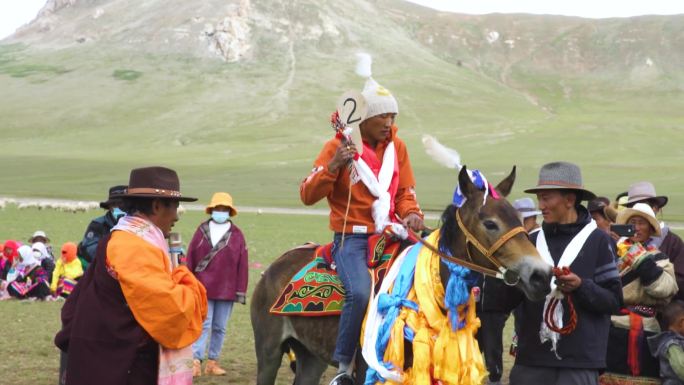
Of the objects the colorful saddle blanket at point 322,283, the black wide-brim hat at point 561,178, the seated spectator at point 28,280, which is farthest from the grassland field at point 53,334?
the black wide-brim hat at point 561,178

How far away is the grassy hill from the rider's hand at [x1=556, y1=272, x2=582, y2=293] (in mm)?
38191

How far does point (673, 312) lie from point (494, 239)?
225 centimetres

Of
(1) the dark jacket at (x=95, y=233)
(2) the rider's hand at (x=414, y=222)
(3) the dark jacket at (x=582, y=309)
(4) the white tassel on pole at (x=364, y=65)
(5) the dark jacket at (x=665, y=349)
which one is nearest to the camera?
(3) the dark jacket at (x=582, y=309)

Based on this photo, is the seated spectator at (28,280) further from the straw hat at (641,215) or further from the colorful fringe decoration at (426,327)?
the straw hat at (641,215)

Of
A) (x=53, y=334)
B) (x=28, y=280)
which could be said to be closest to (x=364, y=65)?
(x=53, y=334)

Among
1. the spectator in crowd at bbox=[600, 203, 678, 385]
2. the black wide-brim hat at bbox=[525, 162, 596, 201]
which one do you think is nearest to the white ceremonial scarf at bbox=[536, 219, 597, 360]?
the black wide-brim hat at bbox=[525, 162, 596, 201]

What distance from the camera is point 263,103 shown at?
11662 centimetres

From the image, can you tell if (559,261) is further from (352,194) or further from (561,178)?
(352,194)

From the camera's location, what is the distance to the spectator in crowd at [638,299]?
657 centimetres

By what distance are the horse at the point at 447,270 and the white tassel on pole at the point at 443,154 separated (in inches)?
12.5

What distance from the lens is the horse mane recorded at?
606 centimetres

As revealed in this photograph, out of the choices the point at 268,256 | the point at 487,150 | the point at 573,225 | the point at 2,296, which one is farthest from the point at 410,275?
the point at 487,150

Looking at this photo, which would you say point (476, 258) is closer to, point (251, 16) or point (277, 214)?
point (277, 214)

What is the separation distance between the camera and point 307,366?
8133 mm
